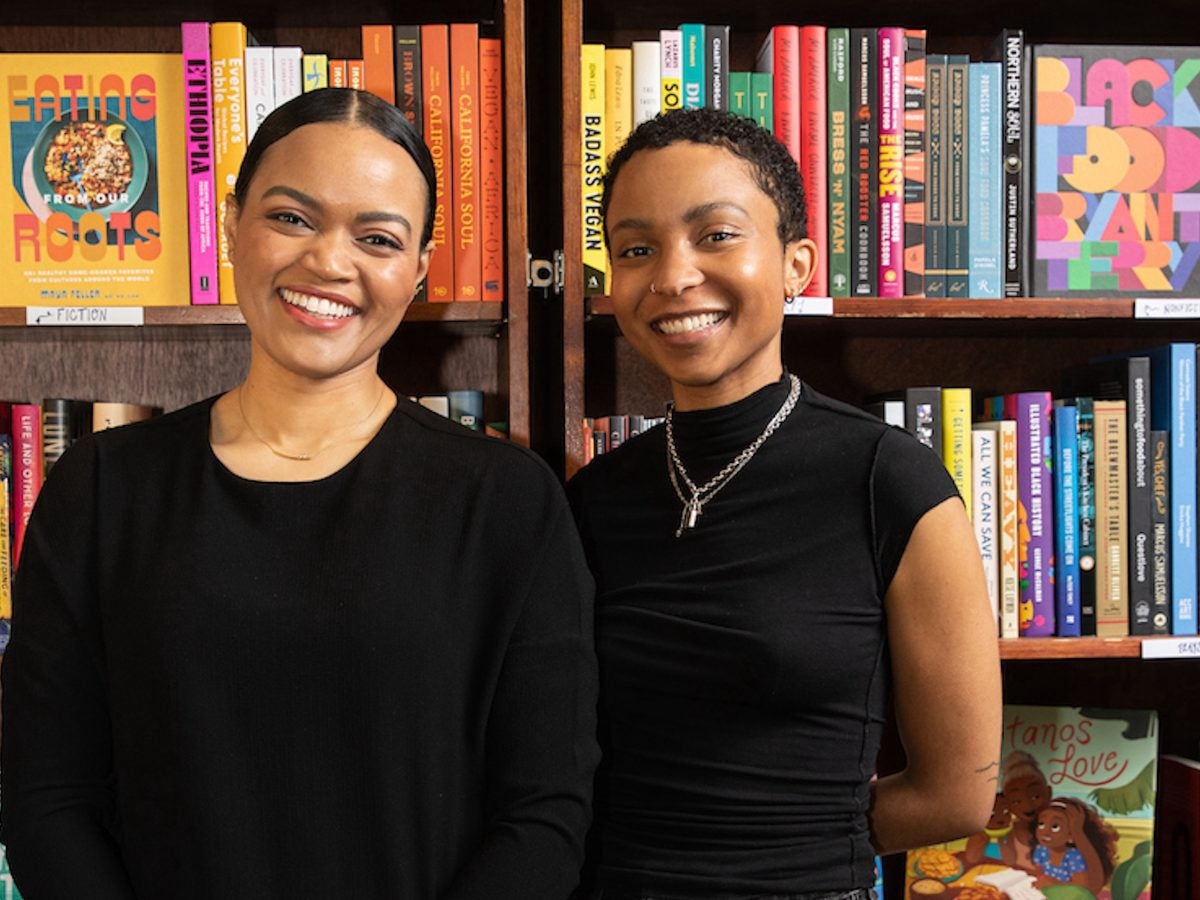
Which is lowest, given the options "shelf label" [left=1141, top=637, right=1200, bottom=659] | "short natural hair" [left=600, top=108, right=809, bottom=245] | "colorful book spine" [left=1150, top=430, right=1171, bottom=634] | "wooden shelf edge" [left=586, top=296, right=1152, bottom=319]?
"shelf label" [left=1141, top=637, right=1200, bottom=659]

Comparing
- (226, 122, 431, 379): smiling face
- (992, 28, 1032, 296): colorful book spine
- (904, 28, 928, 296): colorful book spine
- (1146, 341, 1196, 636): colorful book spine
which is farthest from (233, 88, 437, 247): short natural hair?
(1146, 341, 1196, 636): colorful book spine

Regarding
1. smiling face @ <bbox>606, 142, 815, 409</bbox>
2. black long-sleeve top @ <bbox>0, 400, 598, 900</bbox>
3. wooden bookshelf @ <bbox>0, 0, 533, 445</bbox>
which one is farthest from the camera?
wooden bookshelf @ <bbox>0, 0, 533, 445</bbox>

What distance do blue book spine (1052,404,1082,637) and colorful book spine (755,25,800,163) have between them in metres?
0.49

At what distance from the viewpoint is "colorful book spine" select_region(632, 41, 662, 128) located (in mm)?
1373

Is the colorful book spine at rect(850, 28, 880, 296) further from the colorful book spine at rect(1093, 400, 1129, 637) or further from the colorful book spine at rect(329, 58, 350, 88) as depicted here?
the colorful book spine at rect(329, 58, 350, 88)

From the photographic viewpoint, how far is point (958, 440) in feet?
4.64

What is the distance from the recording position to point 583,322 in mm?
1358

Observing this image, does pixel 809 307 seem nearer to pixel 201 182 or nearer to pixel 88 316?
pixel 201 182

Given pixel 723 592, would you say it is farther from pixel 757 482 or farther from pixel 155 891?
pixel 155 891

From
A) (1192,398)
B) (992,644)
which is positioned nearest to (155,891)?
(992,644)

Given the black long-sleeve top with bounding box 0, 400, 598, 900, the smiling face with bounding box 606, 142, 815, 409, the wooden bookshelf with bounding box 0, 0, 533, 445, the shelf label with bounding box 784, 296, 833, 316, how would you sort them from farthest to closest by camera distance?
1. the wooden bookshelf with bounding box 0, 0, 533, 445
2. the shelf label with bounding box 784, 296, 833, 316
3. the smiling face with bounding box 606, 142, 815, 409
4. the black long-sleeve top with bounding box 0, 400, 598, 900

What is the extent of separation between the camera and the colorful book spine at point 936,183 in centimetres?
141

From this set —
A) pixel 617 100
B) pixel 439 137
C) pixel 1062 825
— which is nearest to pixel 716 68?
pixel 617 100

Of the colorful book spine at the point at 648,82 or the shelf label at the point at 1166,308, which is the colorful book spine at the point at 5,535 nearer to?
the colorful book spine at the point at 648,82
